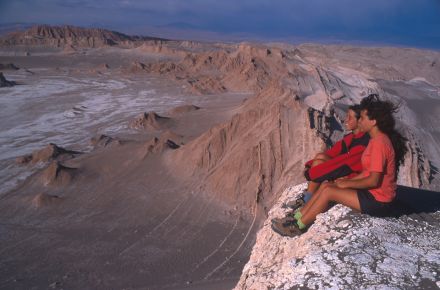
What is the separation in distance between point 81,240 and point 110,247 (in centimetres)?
60

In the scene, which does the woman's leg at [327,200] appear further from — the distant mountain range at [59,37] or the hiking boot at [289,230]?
the distant mountain range at [59,37]

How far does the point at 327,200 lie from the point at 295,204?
2.17 ft

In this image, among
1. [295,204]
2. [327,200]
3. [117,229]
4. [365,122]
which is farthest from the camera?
[117,229]

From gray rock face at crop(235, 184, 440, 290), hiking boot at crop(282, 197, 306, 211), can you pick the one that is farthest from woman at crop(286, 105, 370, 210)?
gray rock face at crop(235, 184, 440, 290)

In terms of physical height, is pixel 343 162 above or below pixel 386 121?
below

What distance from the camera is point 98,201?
9.44m

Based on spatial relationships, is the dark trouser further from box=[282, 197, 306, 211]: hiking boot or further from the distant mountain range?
the distant mountain range

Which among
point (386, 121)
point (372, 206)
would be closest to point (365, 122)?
point (386, 121)

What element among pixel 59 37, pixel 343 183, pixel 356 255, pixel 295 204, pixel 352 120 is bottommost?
pixel 59 37

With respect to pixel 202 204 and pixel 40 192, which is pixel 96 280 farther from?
pixel 40 192

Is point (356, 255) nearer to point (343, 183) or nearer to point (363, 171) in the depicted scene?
point (343, 183)

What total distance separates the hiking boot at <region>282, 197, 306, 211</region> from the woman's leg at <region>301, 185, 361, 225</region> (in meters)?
0.45

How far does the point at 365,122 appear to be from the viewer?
3.25 meters

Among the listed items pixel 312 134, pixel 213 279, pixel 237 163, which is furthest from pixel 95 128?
pixel 213 279
